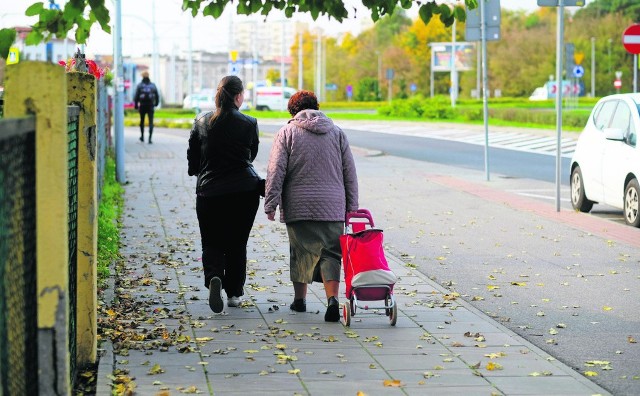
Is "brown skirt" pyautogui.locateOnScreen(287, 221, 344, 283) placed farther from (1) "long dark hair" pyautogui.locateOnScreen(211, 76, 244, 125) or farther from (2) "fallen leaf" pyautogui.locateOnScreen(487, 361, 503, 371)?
(2) "fallen leaf" pyautogui.locateOnScreen(487, 361, 503, 371)

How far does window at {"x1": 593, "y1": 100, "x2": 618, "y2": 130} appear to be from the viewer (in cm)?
1594

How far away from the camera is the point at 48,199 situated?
4566 millimetres

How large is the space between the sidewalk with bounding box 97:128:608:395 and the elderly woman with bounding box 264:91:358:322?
1.24 ft

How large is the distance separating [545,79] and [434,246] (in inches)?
3343

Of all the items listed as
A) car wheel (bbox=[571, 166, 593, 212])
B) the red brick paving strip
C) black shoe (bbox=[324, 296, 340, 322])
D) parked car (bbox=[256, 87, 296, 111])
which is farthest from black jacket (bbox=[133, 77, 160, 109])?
parked car (bbox=[256, 87, 296, 111])

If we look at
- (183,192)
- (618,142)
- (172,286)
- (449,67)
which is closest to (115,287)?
(172,286)

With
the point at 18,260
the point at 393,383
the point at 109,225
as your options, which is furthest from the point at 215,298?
the point at 109,225

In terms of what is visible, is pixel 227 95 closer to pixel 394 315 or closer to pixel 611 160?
pixel 394 315

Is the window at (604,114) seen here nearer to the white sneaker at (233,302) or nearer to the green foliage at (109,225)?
the green foliage at (109,225)

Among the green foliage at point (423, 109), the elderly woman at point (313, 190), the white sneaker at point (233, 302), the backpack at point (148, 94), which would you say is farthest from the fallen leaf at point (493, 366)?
the green foliage at point (423, 109)

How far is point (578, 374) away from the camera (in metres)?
6.67

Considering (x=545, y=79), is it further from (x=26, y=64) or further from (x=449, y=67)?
(x=26, y=64)

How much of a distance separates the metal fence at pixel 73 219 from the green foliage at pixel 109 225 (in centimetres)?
309

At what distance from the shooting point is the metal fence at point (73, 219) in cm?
604
